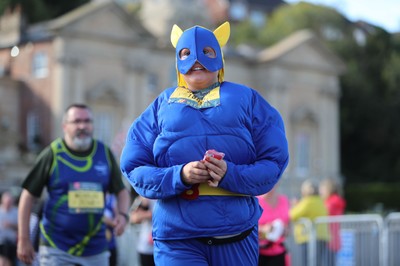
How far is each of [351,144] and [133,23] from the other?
26.2m

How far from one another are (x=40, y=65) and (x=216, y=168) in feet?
131

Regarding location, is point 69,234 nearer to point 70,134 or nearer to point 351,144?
point 70,134

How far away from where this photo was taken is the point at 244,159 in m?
4.85

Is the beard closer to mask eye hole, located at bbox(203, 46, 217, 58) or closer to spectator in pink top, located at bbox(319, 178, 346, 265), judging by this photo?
mask eye hole, located at bbox(203, 46, 217, 58)

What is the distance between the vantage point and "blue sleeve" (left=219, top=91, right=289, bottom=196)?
15.3 ft

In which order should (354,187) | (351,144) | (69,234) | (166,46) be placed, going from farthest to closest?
(351,144)
(354,187)
(166,46)
(69,234)

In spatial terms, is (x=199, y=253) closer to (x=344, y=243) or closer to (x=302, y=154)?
(x=344, y=243)

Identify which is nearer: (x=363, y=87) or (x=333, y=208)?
(x=333, y=208)

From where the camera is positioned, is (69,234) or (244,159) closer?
(244,159)

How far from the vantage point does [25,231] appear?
280 inches

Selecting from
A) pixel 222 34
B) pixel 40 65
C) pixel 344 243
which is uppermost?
pixel 40 65

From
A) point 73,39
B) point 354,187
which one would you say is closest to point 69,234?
point 73,39

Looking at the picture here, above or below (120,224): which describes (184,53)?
above

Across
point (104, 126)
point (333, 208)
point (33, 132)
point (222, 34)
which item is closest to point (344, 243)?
point (333, 208)
